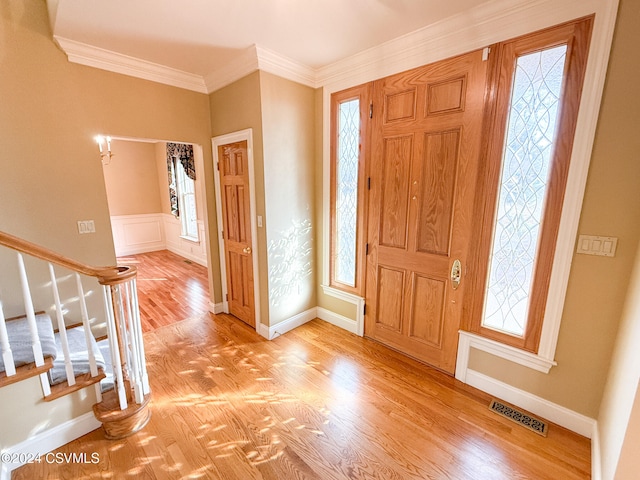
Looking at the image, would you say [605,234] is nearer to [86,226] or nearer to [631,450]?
[631,450]

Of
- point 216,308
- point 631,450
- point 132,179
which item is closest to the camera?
point 631,450

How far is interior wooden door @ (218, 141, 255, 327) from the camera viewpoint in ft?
9.48

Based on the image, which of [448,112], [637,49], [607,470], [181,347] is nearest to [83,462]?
[181,347]

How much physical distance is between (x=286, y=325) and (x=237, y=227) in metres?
1.22

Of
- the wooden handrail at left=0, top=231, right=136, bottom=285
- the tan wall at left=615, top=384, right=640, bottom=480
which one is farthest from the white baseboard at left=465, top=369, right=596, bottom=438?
the wooden handrail at left=0, top=231, right=136, bottom=285

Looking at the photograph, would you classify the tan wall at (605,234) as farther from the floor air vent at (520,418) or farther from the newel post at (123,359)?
the newel post at (123,359)

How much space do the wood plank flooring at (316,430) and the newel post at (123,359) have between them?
0.12 metres

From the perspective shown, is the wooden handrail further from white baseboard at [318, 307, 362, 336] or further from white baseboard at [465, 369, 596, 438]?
white baseboard at [465, 369, 596, 438]

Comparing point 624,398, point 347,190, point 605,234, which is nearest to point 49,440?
point 347,190

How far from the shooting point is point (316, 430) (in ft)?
5.92

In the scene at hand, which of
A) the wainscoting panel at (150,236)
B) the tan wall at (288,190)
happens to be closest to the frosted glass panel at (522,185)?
the tan wall at (288,190)

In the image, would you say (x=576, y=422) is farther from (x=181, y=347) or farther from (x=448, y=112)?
(x=181, y=347)

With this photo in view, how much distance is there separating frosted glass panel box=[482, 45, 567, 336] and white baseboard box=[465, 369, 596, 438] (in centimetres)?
43

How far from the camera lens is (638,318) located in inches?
49.4
